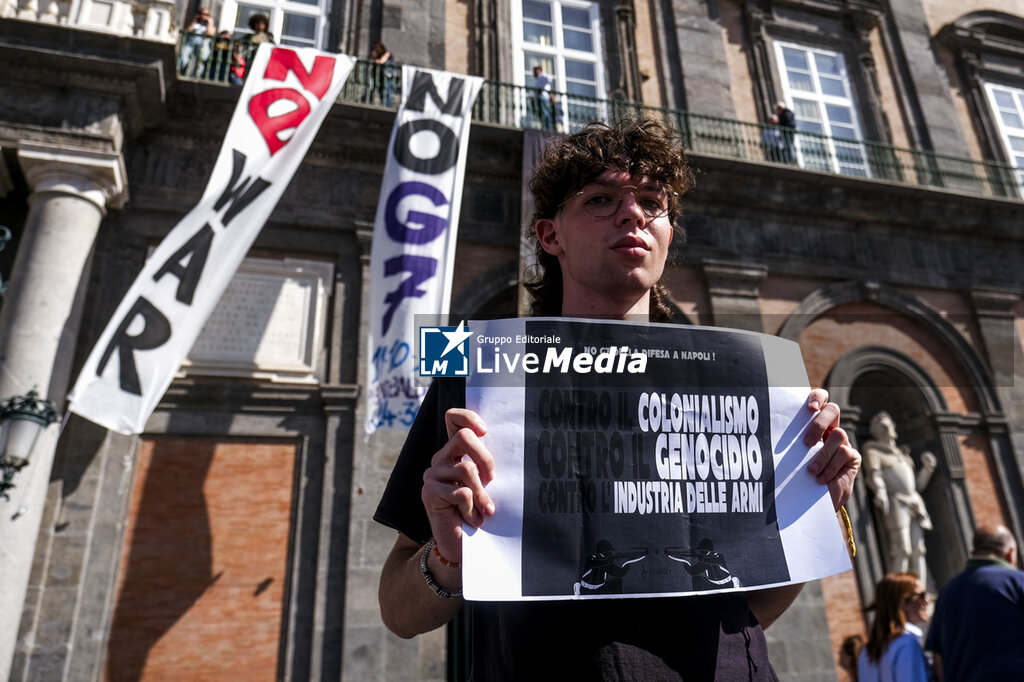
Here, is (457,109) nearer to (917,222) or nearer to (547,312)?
(547,312)

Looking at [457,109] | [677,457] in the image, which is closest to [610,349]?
[677,457]

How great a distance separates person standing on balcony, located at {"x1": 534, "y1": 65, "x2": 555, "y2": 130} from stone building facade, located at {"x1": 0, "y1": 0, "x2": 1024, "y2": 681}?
1.28 feet

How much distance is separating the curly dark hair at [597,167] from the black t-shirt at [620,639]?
745 millimetres

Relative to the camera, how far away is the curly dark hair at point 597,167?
188 cm

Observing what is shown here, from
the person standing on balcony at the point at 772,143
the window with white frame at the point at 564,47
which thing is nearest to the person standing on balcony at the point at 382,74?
the window with white frame at the point at 564,47

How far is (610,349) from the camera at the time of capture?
4.76 ft

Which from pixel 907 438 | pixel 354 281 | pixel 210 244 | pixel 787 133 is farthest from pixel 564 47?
pixel 907 438

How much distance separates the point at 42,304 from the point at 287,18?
21.5 feet

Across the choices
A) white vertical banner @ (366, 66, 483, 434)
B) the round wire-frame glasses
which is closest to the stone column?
white vertical banner @ (366, 66, 483, 434)

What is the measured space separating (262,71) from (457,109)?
2.45m

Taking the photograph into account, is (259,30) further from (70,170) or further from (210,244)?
(210,244)

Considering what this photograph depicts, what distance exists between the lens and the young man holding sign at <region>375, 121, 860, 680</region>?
1299 mm

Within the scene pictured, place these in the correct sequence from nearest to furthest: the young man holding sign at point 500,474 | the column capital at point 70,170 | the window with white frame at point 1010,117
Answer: the young man holding sign at point 500,474, the column capital at point 70,170, the window with white frame at point 1010,117

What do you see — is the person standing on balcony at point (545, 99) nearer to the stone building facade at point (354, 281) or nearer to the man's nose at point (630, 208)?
the stone building facade at point (354, 281)
